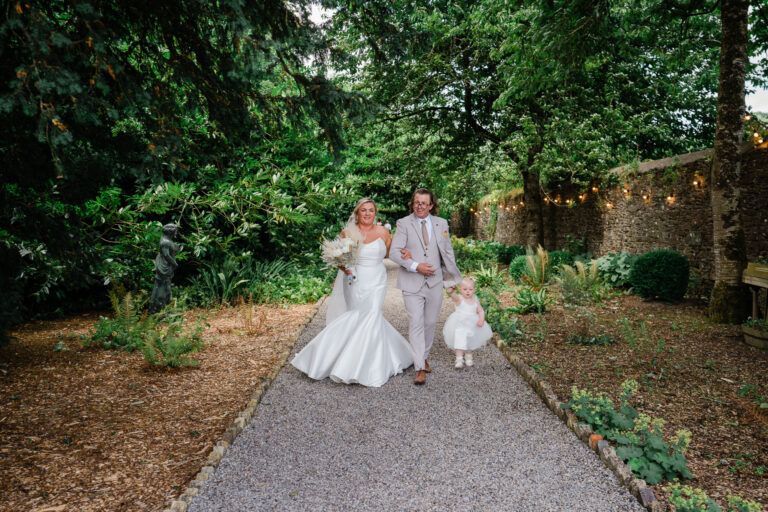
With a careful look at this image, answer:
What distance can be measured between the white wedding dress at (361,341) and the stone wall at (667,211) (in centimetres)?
588

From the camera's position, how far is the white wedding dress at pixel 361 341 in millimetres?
4711

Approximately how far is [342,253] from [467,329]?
1652mm

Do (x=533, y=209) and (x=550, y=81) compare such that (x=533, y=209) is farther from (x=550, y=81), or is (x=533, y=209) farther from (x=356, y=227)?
(x=356, y=227)

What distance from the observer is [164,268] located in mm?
7566

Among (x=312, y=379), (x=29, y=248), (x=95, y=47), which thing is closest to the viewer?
(x=95, y=47)

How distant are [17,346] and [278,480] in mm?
5521

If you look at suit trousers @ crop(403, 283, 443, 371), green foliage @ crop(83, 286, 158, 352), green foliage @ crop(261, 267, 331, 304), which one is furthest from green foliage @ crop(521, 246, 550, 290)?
green foliage @ crop(83, 286, 158, 352)

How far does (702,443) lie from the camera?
331 centimetres

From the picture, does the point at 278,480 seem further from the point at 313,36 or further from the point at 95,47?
the point at 313,36

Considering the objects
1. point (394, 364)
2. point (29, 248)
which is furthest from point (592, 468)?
point (29, 248)

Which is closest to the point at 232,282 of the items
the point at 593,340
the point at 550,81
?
the point at 593,340

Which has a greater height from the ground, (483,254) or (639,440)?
(483,254)

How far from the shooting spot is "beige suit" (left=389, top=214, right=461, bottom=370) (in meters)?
4.79

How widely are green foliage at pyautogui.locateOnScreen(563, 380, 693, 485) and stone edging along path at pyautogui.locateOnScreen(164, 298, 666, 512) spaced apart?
71 mm
